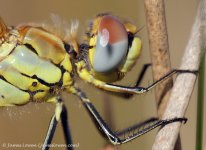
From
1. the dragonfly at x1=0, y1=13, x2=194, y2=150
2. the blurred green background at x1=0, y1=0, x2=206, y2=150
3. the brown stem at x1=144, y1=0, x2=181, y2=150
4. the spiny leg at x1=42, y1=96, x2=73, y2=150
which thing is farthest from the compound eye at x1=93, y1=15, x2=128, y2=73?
the blurred green background at x1=0, y1=0, x2=206, y2=150

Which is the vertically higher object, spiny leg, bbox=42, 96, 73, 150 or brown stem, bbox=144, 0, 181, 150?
brown stem, bbox=144, 0, 181, 150

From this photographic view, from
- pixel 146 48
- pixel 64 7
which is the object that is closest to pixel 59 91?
pixel 146 48

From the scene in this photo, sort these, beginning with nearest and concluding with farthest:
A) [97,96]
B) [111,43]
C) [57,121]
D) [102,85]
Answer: [111,43]
[102,85]
[57,121]
[97,96]

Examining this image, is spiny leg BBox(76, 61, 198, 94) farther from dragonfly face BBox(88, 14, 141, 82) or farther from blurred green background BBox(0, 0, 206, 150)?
blurred green background BBox(0, 0, 206, 150)

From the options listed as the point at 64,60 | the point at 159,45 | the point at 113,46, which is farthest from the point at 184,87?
the point at 64,60

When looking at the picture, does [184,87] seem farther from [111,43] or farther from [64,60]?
[64,60]

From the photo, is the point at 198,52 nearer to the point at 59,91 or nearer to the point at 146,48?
the point at 59,91
